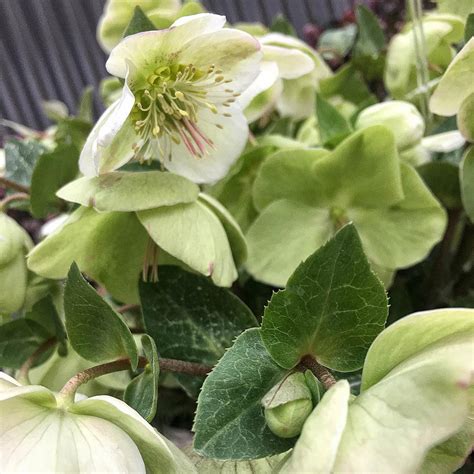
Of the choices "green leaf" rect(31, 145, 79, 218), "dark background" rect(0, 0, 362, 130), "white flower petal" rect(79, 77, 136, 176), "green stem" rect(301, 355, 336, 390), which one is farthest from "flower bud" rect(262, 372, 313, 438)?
"dark background" rect(0, 0, 362, 130)

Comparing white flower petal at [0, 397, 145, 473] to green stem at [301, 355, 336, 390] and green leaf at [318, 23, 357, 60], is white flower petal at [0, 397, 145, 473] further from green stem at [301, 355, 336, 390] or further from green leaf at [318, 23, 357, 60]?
green leaf at [318, 23, 357, 60]

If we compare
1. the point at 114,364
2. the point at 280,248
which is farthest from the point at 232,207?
the point at 114,364

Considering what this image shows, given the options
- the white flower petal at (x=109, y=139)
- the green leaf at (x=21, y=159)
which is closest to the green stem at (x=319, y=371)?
the white flower petal at (x=109, y=139)

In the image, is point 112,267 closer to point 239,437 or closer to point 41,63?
point 239,437

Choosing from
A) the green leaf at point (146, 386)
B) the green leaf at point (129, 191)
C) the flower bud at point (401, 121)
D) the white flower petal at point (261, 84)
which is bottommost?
the green leaf at point (146, 386)

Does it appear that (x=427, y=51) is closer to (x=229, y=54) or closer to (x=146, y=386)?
(x=229, y=54)

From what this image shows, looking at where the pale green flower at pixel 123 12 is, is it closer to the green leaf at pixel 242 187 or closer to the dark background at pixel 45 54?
the green leaf at pixel 242 187

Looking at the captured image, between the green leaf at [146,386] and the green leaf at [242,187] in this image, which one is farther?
the green leaf at [242,187]
